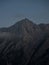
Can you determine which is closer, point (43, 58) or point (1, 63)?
point (43, 58)

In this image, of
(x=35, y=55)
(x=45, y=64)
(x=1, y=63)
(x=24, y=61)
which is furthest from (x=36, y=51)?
(x=1, y=63)

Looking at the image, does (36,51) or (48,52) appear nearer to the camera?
(48,52)

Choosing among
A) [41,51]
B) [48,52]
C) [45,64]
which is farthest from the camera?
[41,51]

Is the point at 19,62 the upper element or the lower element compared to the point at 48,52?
lower

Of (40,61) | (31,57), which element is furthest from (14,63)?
(40,61)

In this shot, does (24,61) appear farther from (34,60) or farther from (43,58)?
(43,58)

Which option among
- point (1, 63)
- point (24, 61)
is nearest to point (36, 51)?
point (24, 61)

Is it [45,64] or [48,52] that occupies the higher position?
[48,52]

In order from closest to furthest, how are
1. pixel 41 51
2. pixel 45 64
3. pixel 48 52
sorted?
pixel 45 64 < pixel 48 52 < pixel 41 51

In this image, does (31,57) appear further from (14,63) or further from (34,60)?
(14,63)
